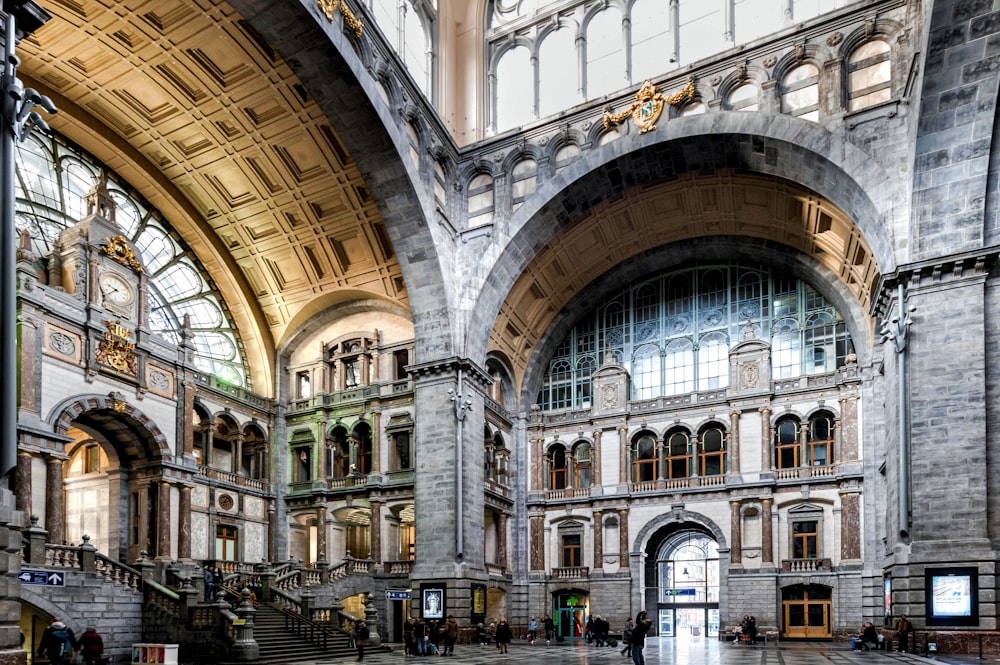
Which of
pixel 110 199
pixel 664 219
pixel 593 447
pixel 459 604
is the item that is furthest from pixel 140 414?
pixel 664 219

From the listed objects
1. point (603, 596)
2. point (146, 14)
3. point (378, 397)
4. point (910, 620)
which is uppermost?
point (146, 14)

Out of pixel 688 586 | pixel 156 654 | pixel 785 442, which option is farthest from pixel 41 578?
pixel 688 586

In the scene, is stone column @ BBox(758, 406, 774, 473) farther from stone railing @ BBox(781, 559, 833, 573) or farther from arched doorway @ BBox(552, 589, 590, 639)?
arched doorway @ BBox(552, 589, 590, 639)

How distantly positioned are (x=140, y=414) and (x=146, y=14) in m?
13.0

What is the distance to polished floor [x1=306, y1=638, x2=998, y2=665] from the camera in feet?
67.4

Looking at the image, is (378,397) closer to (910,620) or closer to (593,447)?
(593,447)

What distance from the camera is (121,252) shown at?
29.0 metres

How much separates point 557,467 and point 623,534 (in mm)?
4622

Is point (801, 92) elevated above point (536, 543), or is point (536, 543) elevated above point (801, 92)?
point (801, 92)

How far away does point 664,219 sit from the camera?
112 feet

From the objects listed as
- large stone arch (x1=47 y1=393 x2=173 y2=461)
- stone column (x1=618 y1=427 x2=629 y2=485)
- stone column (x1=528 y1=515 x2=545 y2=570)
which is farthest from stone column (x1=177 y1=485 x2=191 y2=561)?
stone column (x1=618 y1=427 x2=629 y2=485)

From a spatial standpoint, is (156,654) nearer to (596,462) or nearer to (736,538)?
(596,462)

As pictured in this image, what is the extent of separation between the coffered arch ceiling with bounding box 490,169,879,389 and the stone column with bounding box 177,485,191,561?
13.2 meters

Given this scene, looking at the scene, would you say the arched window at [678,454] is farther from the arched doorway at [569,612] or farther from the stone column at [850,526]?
the arched doorway at [569,612]
